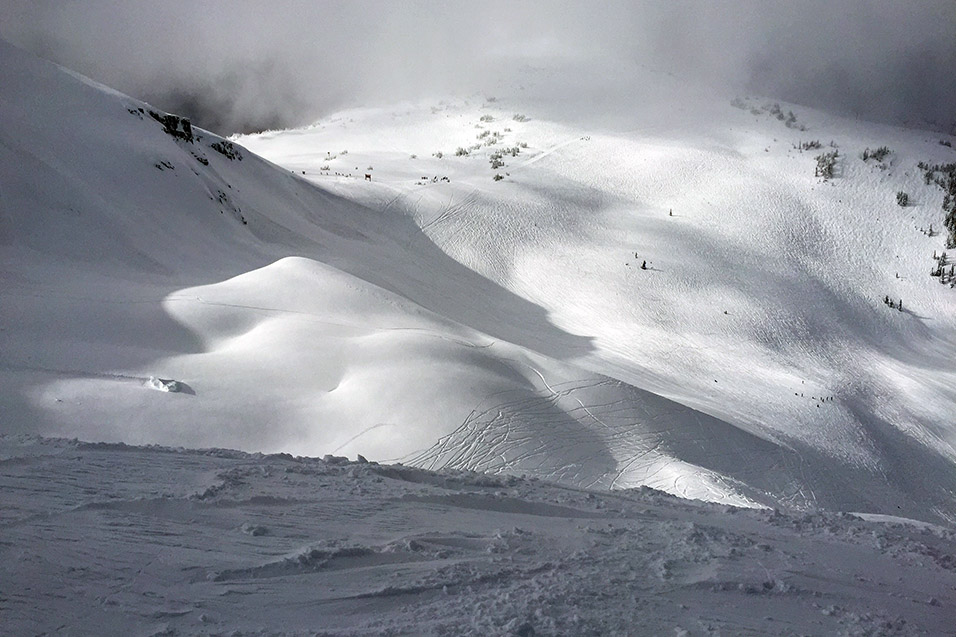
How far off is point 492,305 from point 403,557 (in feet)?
29.1

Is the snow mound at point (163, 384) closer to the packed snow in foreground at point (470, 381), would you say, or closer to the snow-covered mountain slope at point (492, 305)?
the snow-covered mountain slope at point (492, 305)

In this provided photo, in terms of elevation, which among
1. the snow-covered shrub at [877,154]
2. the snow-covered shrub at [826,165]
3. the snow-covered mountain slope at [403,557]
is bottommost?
the snow-covered mountain slope at [403,557]

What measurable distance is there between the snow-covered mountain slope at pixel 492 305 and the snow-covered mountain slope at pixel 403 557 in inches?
73.2

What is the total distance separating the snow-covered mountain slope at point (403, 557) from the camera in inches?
92.5

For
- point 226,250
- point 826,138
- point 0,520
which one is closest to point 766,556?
point 0,520

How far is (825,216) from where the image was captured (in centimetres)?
1556

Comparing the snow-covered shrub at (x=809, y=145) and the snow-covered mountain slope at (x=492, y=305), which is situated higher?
the snow-covered shrub at (x=809, y=145)

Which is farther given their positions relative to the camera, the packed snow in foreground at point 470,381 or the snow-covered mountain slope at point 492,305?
the snow-covered mountain slope at point 492,305

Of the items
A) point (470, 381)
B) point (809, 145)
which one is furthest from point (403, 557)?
point (809, 145)

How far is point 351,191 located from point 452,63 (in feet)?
58.9

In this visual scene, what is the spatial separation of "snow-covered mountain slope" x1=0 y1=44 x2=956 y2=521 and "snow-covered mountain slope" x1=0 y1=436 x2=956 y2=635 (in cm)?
A: 186

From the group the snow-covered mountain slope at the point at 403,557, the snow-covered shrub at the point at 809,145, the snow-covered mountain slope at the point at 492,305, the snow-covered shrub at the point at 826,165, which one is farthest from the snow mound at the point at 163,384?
the snow-covered shrub at the point at 809,145

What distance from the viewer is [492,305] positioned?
38.1 feet

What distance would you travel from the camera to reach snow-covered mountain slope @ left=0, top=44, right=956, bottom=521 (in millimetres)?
5816
